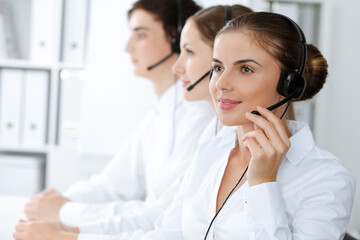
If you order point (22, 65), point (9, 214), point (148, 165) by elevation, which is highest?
point (22, 65)

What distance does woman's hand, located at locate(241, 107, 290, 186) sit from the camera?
2.75ft

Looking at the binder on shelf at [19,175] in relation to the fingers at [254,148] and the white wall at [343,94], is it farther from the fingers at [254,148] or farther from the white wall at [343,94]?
the fingers at [254,148]

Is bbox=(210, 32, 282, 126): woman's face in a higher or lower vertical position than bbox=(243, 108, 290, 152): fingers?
higher

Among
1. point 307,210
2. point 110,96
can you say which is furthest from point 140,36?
point 307,210

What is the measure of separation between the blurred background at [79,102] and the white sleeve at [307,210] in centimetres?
128

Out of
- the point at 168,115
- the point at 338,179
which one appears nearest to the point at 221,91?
the point at 338,179

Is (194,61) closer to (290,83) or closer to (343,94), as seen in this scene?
(290,83)

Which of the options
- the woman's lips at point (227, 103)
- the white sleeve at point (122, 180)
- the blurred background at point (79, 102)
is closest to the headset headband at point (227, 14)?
the woman's lips at point (227, 103)

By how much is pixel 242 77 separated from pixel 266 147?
0.55 feet

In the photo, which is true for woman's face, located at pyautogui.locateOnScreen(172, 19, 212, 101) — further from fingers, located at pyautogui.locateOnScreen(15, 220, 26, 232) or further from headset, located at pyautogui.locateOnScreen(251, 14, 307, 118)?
fingers, located at pyautogui.locateOnScreen(15, 220, 26, 232)

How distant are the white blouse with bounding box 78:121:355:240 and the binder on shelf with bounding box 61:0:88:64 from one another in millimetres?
1491

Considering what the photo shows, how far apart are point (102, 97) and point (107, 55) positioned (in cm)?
22

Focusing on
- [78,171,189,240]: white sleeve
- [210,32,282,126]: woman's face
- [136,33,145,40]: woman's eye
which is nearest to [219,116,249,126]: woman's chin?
[210,32,282,126]: woman's face

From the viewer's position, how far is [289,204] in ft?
2.88
